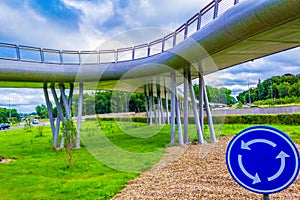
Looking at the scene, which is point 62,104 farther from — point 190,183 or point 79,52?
point 190,183

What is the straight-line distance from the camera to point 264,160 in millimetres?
2064

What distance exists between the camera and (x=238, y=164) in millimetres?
2186

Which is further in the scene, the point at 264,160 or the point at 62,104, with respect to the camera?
the point at 62,104

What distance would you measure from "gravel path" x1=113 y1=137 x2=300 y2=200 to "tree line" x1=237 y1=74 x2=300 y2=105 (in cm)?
3919

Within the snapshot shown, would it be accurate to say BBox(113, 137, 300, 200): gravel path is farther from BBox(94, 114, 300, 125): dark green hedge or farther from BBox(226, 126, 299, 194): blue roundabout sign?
BBox(94, 114, 300, 125): dark green hedge

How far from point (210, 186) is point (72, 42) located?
44.2ft

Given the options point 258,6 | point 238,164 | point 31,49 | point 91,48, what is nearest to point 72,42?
point 91,48

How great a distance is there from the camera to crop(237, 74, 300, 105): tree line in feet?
151

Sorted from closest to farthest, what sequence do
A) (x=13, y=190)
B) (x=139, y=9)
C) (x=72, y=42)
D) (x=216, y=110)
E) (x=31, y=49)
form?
Result: (x=13, y=190)
(x=31, y=49)
(x=139, y=9)
(x=72, y=42)
(x=216, y=110)

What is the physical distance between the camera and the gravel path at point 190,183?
4836 millimetres

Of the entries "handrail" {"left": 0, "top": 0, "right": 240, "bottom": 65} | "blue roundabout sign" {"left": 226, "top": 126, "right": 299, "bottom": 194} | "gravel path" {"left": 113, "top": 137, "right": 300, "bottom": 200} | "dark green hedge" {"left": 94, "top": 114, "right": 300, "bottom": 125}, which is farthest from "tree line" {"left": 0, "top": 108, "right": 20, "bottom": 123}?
"blue roundabout sign" {"left": 226, "top": 126, "right": 299, "bottom": 194}

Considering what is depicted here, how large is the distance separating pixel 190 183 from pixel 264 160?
3.97 meters

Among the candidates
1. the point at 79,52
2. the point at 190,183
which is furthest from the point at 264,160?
the point at 79,52

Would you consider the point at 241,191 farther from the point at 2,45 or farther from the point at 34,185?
the point at 2,45
